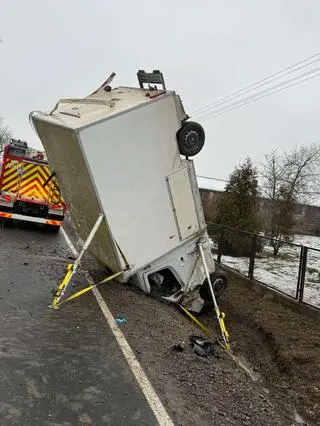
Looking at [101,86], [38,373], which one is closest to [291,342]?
[38,373]

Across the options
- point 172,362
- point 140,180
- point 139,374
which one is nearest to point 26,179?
point 140,180

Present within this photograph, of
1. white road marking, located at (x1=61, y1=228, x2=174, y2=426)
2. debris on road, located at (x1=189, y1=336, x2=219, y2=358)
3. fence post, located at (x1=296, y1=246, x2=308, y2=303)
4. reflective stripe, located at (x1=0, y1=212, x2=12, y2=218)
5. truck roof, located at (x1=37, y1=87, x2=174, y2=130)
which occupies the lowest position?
fence post, located at (x1=296, y1=246, x2=308, y2=303)

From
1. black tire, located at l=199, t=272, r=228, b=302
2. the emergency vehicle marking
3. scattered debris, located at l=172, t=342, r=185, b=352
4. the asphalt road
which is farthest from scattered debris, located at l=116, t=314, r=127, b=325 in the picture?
the emergency vehicle marking

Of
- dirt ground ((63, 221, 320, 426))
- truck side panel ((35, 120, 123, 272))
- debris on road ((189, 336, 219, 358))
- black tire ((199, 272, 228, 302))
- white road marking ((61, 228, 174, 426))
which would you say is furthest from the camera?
black tire ((199, 272, 228, 302))

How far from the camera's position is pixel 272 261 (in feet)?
36.2

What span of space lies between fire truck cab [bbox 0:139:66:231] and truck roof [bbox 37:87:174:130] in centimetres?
613

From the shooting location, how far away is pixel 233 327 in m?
8.05

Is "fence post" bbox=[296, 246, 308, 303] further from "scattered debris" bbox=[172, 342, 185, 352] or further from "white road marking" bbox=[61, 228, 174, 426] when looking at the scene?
"white road marking" bbox=[61, 228, 174, 426]

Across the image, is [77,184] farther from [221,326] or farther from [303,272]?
[303,272]

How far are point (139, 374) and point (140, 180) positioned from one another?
323 centimetres

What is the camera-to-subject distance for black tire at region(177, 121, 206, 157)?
23.9 feet

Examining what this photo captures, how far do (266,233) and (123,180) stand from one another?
13.6m

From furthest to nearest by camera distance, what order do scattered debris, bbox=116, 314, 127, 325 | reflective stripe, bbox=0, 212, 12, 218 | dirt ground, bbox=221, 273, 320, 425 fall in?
reflective stripe, bbox=0, 212, 12, 218, scattered debris, bbox=116, 314, 127, 325, dirt ground, bbox=221, 273, 320, 425

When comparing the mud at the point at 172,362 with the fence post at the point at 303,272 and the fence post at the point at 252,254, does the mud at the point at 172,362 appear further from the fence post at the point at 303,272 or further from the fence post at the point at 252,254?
the fence post at the point at 252,254
